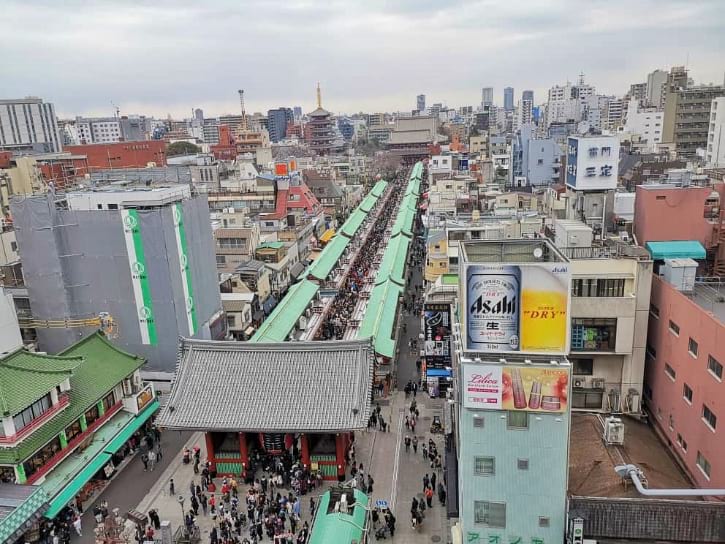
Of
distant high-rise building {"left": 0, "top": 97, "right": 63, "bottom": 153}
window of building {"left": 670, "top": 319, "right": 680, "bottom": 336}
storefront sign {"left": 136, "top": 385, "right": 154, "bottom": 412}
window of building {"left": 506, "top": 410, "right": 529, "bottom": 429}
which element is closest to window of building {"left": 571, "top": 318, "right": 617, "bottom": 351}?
window of building {"left": 670, "top": 319, "right": 680, "bottom": 336}

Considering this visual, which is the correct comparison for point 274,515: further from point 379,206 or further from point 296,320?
point 379,206

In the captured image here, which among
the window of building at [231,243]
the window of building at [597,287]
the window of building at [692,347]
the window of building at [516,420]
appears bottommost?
the window of building at [231,243]

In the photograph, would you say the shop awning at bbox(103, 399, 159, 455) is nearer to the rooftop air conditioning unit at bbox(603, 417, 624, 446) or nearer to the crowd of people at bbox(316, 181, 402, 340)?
the crowd of people at bbox(316, 181, 402, 340)

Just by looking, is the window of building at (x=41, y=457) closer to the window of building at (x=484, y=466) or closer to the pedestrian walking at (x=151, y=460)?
the pedestrian walking at (x=151, y=460)

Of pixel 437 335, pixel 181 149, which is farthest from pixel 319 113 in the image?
pixel 437 335

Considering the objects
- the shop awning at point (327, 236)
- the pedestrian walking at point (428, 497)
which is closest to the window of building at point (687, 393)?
the pedestrian walking at point (428, 497)
